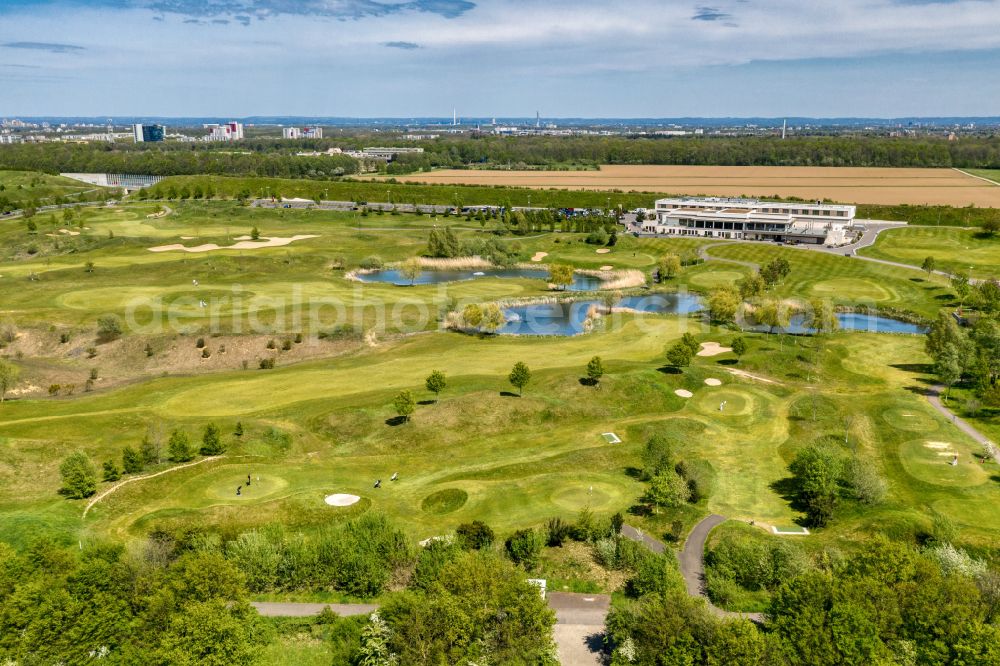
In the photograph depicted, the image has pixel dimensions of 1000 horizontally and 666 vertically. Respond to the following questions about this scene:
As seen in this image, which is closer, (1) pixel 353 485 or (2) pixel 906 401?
(1) pixel 353 485

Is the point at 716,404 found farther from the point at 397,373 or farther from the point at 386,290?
the point at 386,290

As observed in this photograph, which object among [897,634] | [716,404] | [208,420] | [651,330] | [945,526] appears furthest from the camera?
[651,330]

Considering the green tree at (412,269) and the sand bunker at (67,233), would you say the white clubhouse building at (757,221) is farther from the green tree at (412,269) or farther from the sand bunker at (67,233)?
the sand bunker at (67,233)

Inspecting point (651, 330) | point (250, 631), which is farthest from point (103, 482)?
point (651, 330)

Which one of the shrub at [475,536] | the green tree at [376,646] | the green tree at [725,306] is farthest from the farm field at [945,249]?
the green tree at [376,646]

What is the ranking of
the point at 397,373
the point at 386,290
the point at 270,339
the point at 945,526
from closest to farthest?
the point at 945,526 < the point at 397,373 < the point at 270,339 < the point at 386,290

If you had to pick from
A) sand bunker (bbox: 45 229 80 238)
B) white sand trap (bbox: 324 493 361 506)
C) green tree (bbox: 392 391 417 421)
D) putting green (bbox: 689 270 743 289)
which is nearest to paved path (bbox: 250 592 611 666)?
white sand trap (bbox: 324 493 361 506)
